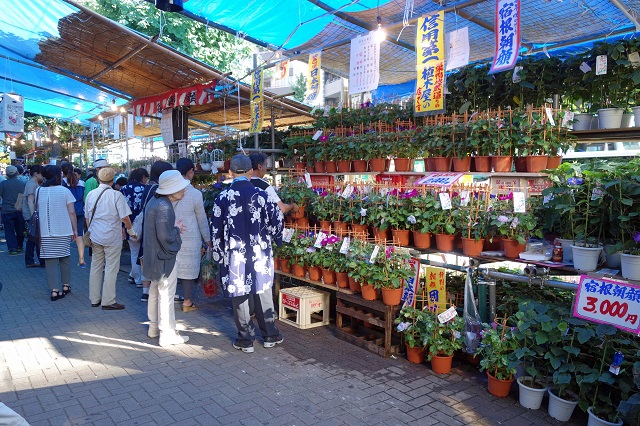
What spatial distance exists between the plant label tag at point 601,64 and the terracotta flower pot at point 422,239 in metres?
2.47

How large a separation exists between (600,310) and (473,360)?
1398mm

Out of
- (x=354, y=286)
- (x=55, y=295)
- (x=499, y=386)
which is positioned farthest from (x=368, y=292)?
(x=55, y=295)

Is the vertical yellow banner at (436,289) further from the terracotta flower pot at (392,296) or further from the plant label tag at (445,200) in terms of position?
the plant label tag at (445,200)

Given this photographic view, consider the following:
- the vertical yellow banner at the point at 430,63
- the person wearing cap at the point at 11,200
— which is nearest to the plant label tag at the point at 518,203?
the vertical yellow banner at the point at 430,63

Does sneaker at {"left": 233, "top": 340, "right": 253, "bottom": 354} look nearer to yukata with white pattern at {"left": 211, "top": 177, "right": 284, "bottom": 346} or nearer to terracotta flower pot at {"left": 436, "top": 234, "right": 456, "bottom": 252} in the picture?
yukata with white pattern at {"left": 211, "top": 177, "right": 284, "bottom": 346}

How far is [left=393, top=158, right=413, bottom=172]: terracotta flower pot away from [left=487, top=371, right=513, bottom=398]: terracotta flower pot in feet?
9.93

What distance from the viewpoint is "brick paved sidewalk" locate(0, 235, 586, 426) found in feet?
11.5

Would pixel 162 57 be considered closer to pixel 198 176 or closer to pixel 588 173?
pixel 198 176

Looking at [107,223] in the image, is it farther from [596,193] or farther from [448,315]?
[596,193]

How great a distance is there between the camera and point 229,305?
6496 mm

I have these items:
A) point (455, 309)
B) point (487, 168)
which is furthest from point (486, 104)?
point (455, 309)

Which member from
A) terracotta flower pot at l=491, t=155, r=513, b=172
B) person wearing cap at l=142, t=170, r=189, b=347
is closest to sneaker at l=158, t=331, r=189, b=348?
person wearing cap at l=142, t=170, r=189, b=347

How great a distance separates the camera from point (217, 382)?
4094 millimetres

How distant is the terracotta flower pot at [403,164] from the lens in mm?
6102
